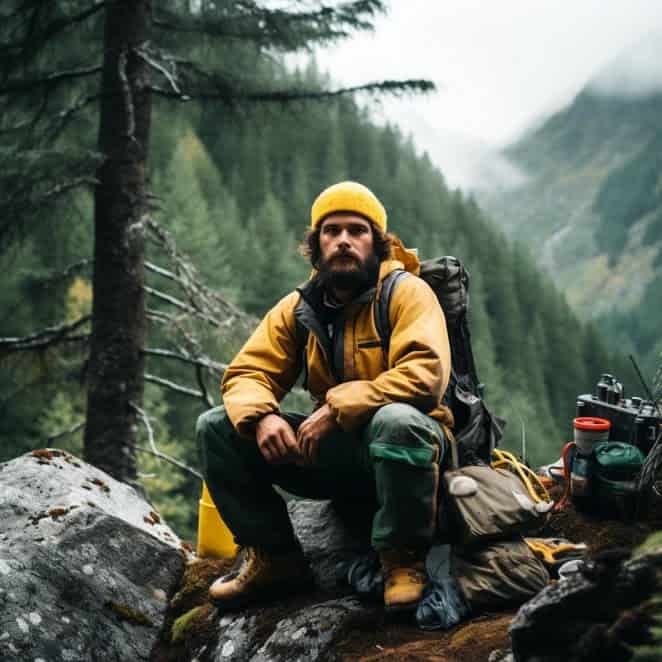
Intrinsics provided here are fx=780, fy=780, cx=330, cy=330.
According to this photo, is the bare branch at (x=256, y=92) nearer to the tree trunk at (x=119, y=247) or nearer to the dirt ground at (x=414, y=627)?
the tree trunk at (x=119, y=247)

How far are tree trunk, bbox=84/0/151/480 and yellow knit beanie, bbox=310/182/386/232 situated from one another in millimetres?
4693

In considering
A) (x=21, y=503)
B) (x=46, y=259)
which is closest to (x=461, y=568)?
(x=21, y=503)

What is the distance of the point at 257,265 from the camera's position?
6600 centimetres

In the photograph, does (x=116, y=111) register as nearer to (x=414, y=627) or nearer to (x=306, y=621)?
(x=306, y=621)

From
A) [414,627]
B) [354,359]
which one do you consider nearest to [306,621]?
[414,627]

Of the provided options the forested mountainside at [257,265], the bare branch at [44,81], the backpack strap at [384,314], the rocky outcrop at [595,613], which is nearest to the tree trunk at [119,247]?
the bare branch at [44,81]

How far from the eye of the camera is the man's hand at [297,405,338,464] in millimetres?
3721

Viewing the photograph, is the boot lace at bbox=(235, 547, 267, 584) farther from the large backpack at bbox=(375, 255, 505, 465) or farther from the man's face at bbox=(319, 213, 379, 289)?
the man's face at bbox=(319, 213, 379, 289)

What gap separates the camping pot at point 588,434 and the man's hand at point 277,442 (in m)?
1.76

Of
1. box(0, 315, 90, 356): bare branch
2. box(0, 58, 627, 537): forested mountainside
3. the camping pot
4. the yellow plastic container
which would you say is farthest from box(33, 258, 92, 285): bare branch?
the camping pot

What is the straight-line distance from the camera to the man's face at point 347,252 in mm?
4027

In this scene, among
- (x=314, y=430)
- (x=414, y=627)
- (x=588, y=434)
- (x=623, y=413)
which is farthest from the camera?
(x=623, y=413)

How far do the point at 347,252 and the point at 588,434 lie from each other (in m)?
1.79

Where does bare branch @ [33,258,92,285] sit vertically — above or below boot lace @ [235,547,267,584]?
above
